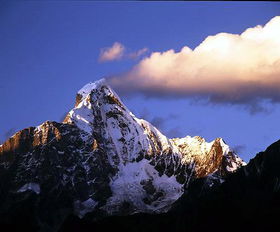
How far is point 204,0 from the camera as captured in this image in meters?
52.7

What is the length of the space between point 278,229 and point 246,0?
149047mm

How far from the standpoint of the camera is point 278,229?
632 ft

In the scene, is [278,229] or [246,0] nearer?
[246,0]

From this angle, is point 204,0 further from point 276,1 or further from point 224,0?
point 276,1

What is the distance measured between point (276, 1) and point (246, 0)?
2.27 meters

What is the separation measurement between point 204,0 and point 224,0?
5.17 ft

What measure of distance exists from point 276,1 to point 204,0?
5.27m

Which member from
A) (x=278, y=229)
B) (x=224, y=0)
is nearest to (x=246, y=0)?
(x=224, y=0)

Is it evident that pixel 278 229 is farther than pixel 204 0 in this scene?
Yes

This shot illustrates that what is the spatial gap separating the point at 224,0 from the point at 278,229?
149376 millimetres

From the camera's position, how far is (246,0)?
2045 inches

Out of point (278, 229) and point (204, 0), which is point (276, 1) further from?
point (278, 229)

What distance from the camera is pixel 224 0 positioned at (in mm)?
51938

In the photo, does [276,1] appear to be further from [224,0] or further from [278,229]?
[278,229]
